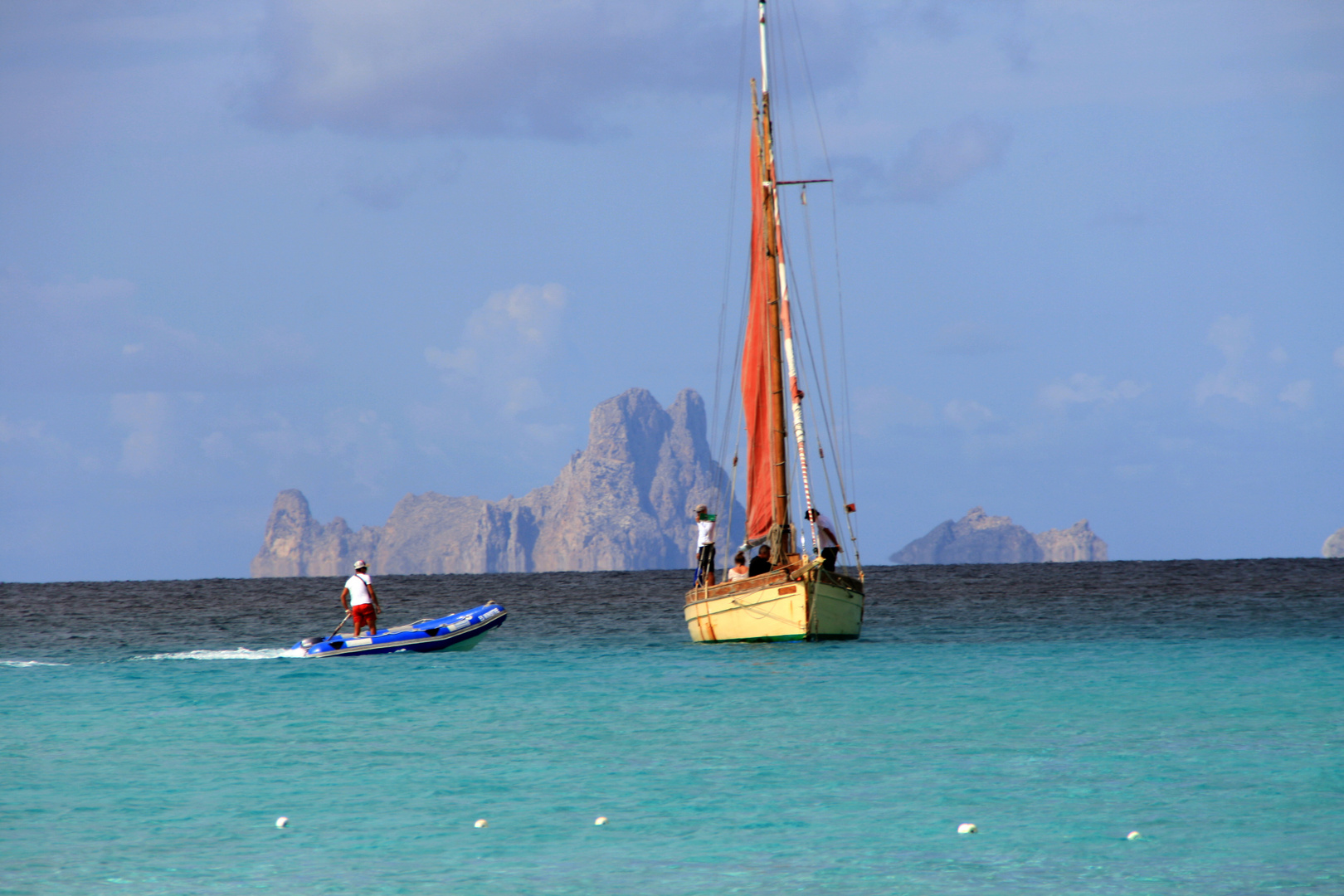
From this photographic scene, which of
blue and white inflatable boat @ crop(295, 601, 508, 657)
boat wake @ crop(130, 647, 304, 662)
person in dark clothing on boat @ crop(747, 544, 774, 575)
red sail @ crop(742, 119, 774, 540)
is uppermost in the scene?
red sail @ crop(742, 119, 774, 540)

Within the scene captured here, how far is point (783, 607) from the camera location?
35.3 m

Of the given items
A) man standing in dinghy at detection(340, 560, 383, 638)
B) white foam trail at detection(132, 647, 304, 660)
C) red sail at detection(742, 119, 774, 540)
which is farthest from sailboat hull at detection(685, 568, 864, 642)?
white foam trail at detection(132, 647, 304, 660)

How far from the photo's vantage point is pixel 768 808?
16.1 m

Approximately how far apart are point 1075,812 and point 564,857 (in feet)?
19.6

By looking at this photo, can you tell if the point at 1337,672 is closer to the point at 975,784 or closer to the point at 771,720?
the point at 771,720

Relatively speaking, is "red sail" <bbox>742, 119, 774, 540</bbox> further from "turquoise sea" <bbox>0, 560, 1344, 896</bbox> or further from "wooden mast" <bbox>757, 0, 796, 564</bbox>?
"turquoise sea" <bbox>0, 560, 1344, 896</bbox>

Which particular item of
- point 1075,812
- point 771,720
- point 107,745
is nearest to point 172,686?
point 107,745

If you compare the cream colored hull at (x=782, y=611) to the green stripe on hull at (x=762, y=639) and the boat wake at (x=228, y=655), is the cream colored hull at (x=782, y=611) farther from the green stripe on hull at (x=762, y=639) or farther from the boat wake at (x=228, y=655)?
the boat wake at (x=228, y=655)

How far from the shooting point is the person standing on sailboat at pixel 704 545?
118 ft

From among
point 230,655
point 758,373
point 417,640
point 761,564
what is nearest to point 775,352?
point 758,373

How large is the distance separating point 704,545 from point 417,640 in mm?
8646

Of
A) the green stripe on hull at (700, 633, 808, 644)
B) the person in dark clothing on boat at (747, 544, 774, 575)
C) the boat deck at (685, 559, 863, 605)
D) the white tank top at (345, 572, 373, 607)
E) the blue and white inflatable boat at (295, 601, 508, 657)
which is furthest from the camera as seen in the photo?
the blue and white inflatable boat at (295, 601, 508, 657)

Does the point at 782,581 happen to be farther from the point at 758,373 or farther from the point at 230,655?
the point at 230,655

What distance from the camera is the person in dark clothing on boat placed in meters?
37.1
